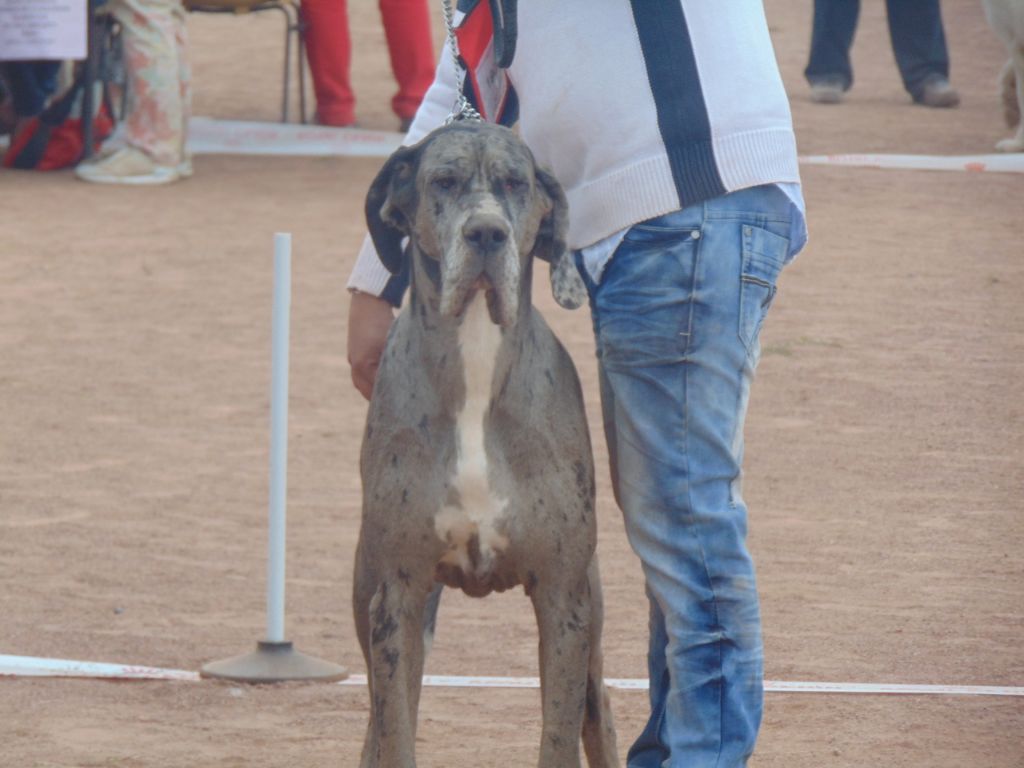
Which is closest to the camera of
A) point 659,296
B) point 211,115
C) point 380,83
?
point 659,296

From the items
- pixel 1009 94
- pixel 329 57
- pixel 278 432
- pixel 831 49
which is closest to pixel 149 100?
pixel 329 57

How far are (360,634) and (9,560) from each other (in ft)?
9.92

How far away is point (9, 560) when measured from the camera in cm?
681

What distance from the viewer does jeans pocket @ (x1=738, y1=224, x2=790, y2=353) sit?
373 centimetres

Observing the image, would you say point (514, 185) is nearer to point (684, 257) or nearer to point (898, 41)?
point (684, 257)

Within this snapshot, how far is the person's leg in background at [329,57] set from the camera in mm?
14062

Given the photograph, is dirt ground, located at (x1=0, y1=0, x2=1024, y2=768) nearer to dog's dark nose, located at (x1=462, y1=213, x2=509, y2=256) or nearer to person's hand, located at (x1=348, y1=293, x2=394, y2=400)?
person's hand, located at (x1=348, y1=293, x2=394, y2=400)

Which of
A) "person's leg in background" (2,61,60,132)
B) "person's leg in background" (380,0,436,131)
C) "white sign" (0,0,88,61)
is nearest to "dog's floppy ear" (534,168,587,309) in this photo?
"white sign" (0,0,88,61)

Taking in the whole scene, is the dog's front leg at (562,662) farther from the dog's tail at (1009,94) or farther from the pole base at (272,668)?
the dog's tail at (1009,94)

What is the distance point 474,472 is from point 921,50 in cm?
1225

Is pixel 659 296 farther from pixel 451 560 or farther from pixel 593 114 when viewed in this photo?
pixel 451 560

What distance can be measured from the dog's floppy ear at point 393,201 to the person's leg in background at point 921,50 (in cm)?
1159

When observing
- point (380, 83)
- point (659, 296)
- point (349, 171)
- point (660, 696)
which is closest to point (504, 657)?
point (660, 696)

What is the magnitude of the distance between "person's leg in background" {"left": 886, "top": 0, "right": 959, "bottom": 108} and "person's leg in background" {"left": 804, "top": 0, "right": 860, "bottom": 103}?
341 mm
